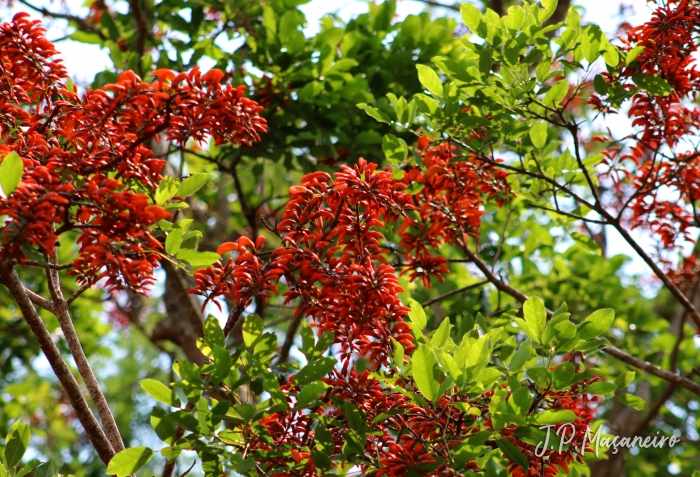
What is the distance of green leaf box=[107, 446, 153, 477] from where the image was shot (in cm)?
220

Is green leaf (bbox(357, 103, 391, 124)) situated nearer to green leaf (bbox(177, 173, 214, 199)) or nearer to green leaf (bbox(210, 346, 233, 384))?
green leaf (bbox(177, 173, 214, 199))

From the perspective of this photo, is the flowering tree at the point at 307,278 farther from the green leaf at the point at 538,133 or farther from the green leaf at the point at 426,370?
the green leaf at the point at 538,133

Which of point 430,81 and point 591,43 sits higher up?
point 430,81

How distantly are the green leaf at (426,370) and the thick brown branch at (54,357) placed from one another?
44.7 inches

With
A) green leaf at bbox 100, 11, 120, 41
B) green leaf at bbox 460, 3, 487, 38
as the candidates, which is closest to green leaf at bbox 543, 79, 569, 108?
green leaf at bbox 460, 3, 487, 38

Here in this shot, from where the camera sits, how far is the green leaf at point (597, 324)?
2.45 metres

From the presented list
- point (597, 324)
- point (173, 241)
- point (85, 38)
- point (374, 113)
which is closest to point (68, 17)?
point (85, 38)

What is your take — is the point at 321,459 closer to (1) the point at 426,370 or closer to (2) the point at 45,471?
(1) the point at 426,370

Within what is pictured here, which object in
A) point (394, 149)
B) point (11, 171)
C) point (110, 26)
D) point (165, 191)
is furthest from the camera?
point (110, 26)

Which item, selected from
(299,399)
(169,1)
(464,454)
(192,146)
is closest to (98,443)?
(299,399)

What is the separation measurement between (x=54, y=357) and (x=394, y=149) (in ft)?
5.29

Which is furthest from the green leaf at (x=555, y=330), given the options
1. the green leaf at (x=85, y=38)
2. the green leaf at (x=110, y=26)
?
the green leaf at (x=85, y=38)

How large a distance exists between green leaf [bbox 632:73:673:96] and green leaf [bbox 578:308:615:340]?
109 cm

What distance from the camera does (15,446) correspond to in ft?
8.63
